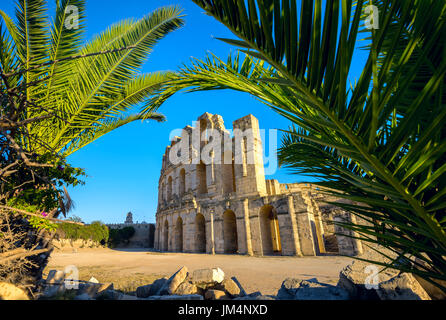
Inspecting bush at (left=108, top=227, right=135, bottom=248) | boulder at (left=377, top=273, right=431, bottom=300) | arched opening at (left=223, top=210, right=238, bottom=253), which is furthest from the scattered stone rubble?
bush at (left=108, top=227, right=135, bottom=248)

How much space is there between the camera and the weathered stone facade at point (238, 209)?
12.3m

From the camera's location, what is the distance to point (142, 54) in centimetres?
384

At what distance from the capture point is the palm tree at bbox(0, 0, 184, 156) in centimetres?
312

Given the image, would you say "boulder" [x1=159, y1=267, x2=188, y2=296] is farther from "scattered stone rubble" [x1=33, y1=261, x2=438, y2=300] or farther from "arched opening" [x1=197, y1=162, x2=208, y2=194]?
"arched opening" [x1=197, y1=162, x2=208, y2=194]

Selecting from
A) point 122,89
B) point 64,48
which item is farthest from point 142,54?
point 64,48

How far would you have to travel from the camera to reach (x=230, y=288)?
14.6ft

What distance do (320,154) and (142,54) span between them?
359cm

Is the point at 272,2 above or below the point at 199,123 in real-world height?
below

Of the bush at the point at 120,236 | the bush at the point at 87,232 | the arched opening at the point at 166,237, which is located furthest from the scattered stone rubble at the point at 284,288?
the bush at the point at 120,236

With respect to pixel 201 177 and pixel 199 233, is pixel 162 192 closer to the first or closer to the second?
pixel 201 177

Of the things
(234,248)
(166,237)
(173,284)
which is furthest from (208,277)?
(166,237)

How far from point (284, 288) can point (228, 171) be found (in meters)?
14.3

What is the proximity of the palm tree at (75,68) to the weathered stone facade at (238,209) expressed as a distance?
9.56m
